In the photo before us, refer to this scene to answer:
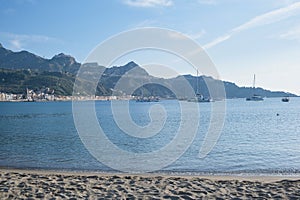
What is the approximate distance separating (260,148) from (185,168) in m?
10.8

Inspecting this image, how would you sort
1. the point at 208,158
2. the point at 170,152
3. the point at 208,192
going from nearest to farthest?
1. the point at 208,192
2. the point at 208,158
3. the point at 170,152

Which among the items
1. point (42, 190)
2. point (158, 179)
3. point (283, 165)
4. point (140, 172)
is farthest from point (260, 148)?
point (42, 190)

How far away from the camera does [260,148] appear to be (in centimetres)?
2684

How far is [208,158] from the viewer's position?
21.8 meters

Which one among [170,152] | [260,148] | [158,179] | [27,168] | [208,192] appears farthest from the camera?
[260,148]

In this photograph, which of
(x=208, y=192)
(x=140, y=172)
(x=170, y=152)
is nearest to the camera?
(x=208, y=192)

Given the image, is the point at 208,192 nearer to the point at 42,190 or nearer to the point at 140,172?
the point at 42,190

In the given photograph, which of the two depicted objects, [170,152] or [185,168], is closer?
[185,168]

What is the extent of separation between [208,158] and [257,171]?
456 cm

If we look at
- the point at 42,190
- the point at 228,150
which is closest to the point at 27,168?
the point at 42,190

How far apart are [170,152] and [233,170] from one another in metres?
7.56

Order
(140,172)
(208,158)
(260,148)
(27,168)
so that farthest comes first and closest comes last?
1. (260,148)
2. (208,158)
3. (27,168)
4. (140,172)

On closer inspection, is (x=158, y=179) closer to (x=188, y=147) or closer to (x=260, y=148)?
(x=188, y=147)

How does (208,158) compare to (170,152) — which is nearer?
(208,158)
